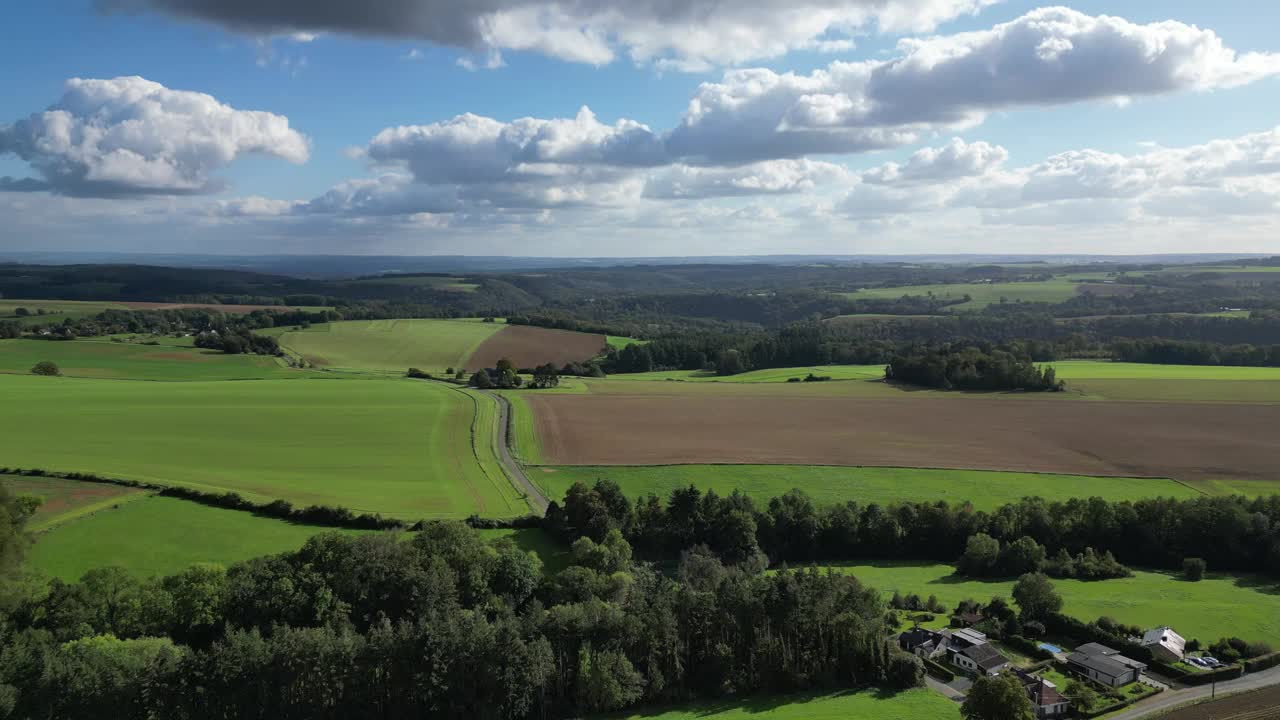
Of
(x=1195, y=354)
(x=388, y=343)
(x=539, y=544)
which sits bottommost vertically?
(x=539, y=544)

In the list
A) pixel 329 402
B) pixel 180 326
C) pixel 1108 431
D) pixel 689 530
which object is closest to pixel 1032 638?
pixel 689 530

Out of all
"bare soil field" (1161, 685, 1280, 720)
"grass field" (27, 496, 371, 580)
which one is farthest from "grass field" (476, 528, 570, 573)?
"bare soil field" (1161, 685, 1280, 720)

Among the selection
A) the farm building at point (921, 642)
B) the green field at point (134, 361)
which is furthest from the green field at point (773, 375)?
the farm building at point (921, 642)

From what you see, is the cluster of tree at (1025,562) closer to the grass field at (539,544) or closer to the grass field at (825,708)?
the grass field at (825,708)

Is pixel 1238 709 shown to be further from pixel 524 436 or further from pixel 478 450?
pixel 524 436

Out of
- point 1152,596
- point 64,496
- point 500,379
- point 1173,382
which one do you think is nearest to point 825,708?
point 1152,596

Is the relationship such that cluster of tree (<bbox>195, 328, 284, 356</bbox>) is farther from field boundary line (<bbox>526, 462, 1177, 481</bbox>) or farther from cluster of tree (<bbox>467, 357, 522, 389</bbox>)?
field boundary line (<bbox>526, 462, 1177, 481</bbox>)
